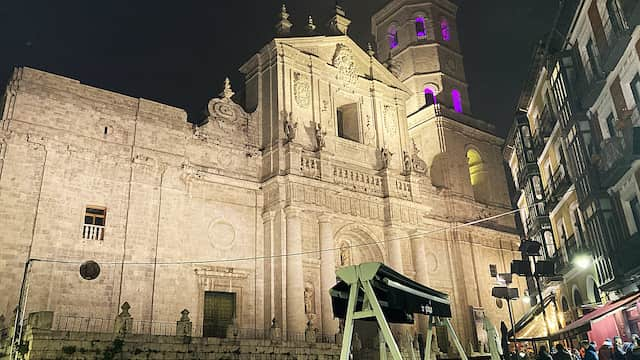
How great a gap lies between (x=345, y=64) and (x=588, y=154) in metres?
13.1

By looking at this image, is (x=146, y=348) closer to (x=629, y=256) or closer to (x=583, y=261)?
(x=629, y=256)

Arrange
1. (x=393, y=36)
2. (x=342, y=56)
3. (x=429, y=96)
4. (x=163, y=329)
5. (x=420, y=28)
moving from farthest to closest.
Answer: (x=393, y=36), (x=420, y=28), (x=429, y=96), (x=342, y=56), (x=163, y=329)

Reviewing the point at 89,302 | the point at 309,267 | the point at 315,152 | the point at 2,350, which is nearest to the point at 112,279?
the point at 89,302

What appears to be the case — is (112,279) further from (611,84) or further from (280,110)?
(611,84)

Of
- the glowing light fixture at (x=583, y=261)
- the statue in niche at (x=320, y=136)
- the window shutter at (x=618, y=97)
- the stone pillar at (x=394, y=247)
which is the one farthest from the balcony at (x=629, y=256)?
the statue in niche at (x=320, y=136)

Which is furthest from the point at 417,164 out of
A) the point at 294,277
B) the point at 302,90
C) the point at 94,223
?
the point at 94,223

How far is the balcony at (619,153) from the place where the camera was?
15.3 metres

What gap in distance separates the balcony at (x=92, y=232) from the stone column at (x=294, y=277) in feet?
23.1

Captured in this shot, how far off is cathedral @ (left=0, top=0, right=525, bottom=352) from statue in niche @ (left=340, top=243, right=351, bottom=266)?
0.07 metres

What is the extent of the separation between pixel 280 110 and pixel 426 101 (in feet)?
46.3

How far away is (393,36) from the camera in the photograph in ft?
123

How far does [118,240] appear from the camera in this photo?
18.6 m

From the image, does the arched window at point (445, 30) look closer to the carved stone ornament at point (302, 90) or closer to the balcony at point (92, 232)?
the carved stone ornament at point (302, 90)

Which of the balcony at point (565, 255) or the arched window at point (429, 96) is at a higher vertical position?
the arched window at point (429, 96)
